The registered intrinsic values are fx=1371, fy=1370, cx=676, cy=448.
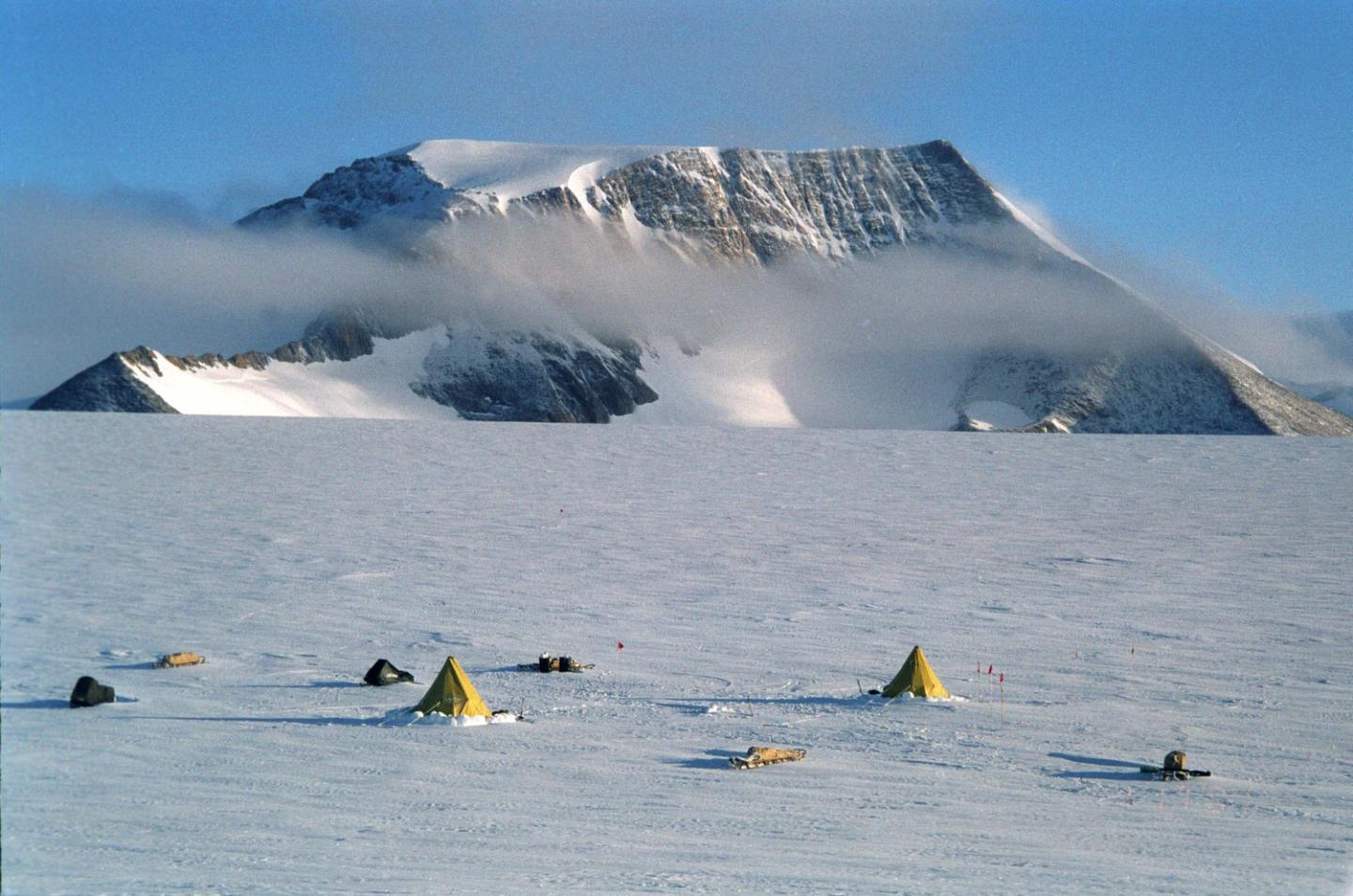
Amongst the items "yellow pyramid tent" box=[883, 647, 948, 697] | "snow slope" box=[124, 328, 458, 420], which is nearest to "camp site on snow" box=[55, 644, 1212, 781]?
"yellow pyramid tent" box=[883, 647, 948, 697]

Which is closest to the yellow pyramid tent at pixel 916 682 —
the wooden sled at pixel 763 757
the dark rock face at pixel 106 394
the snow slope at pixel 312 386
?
the wooden sled at pixel 763 757

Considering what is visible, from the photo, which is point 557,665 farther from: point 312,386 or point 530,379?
point 530,379

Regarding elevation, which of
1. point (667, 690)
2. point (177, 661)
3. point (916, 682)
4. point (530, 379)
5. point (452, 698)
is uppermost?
point (530, 379)

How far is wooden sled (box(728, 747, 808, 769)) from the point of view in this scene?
48.5 ft

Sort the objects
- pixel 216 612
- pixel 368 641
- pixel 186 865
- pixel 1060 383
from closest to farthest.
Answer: pixel 186 865
pixel 368 641
pixel 216 612
pixel 1060 383

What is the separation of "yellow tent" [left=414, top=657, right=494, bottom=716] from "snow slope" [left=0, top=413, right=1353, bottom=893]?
2.13ft

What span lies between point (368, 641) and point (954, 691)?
8.78 m

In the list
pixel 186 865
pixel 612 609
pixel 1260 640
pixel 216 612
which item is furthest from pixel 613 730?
pixel 1260 640

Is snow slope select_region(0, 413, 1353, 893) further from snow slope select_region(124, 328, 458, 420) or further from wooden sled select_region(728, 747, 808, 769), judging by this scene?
snow slope select_region(124, 328, 458, 420)

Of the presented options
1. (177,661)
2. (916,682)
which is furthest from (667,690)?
(177,661)

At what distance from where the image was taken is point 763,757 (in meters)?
14.9

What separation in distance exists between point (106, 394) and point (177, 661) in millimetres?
108991

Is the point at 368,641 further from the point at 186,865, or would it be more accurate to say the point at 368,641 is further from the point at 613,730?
the point at 186,865

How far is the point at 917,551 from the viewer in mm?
30859
